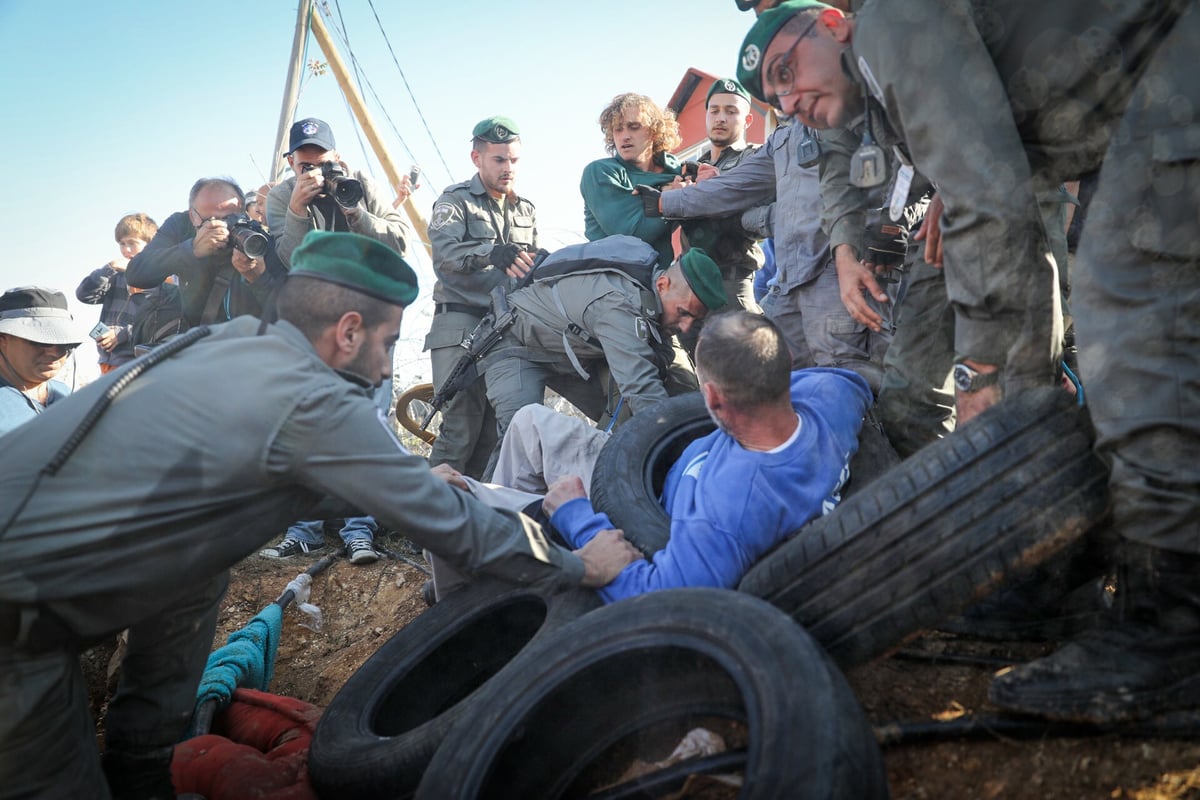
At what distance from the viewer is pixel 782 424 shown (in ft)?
8.77

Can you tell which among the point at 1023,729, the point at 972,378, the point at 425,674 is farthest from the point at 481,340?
the point at 1023,729

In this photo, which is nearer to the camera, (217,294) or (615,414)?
(615,414)

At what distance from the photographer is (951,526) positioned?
6.46 feet

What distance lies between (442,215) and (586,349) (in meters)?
1.49

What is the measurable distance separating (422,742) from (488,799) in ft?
1.68

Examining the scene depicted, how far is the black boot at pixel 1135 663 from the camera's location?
1747mm

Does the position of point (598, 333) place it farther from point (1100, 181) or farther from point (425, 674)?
point (1100, 181)

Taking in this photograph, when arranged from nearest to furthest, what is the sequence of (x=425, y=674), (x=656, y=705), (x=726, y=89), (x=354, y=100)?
(x=656, y=705), (x=425, y=674), (x=726, y=89), (x=354, y=100)

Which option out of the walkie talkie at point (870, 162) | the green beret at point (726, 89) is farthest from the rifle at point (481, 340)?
the walkie talkie at point (870, 162)

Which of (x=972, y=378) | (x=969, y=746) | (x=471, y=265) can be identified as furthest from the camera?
(x=471, y=265)

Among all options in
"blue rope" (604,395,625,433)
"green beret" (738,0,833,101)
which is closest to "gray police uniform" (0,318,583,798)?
"green beret" (738,0,833,101)

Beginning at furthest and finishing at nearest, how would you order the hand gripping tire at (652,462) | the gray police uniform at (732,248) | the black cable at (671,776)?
the gray police uniform at (732,248) < the hand gripping tire at (652,462) < the black cable at (671,776)

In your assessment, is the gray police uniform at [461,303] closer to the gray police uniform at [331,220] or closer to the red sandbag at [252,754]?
the gray police uniform at [331,220]

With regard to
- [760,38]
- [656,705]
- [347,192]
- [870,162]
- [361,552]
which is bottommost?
[361,552]
